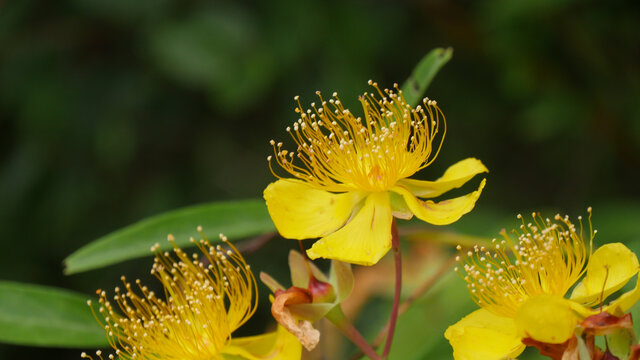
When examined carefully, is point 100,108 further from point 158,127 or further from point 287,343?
point 287,343

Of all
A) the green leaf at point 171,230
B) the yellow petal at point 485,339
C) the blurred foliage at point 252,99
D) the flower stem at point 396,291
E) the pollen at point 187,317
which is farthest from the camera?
the blurred foliage at point 252,99

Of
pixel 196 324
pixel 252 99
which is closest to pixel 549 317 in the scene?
pixel 196 324

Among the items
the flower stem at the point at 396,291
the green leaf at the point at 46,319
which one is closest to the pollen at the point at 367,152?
the flower stem at the point at 396,291

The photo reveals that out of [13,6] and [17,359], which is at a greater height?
[13,6]

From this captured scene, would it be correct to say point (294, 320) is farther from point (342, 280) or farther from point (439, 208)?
point (439, 208)

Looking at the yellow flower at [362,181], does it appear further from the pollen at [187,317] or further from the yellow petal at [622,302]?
the yellow petal at [622,302]

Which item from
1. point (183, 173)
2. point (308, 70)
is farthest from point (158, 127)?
point (308, 70)
